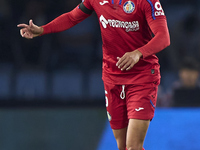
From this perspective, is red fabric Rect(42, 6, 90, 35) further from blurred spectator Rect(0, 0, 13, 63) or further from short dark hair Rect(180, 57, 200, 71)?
short dark hair Rect(180, 57, 200, 71)

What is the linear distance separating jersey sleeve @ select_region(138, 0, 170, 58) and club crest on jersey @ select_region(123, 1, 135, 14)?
0.24ft

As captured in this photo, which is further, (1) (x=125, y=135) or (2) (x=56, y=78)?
(2) (x=56, y=78)

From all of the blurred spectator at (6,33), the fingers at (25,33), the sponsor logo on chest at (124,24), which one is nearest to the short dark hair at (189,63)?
the blurred spectator at (6,33)

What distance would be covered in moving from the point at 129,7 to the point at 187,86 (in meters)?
3.00

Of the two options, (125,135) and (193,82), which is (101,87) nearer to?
(193,82)

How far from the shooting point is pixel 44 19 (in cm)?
538

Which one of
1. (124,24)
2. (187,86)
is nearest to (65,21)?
(124,24)

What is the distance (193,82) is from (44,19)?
2.11 m

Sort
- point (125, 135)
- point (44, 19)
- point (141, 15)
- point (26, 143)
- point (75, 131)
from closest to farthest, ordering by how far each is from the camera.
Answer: point (141, 15)
point (125, 135)
point (26, 143)
point (75, 131)
point (44, 19)

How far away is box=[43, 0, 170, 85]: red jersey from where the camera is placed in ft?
8.43

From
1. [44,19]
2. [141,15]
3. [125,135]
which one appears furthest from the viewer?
[44,19]

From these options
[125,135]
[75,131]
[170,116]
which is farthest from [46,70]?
[125,135]

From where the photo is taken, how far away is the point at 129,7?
265cm

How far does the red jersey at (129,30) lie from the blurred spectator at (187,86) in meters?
2.69
